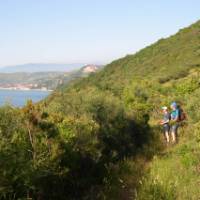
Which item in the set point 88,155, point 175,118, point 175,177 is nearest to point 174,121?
point 175,118

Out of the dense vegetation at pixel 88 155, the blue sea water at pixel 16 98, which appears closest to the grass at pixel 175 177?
the dense vegetation at pixel 88 155

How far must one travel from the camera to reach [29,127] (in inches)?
348

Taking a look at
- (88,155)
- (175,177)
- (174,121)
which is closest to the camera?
(175,177)

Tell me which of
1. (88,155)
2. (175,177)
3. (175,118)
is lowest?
(175,177)

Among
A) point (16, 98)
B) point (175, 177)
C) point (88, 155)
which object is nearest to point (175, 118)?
point (88, 155)

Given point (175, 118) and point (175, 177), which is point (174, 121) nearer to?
point (175, 118)

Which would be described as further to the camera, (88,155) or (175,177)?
(88,155)

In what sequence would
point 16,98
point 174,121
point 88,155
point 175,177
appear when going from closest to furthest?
point 175,177, point 88,155, point 174,121, point 16,98

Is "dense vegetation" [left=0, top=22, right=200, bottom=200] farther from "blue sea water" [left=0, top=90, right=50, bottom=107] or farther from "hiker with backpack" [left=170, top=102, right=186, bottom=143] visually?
"blue sea water" [left=0, top=90, right=50, bottom=107]

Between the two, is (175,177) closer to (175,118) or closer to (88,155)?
(88,155)

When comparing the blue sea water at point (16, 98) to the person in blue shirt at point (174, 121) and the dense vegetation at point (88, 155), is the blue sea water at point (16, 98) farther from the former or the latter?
the person in blue shirt at point (174, 121)

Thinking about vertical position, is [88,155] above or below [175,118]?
below

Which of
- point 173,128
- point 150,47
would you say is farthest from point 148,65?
point 173,128

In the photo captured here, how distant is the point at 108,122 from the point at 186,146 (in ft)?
8.35
